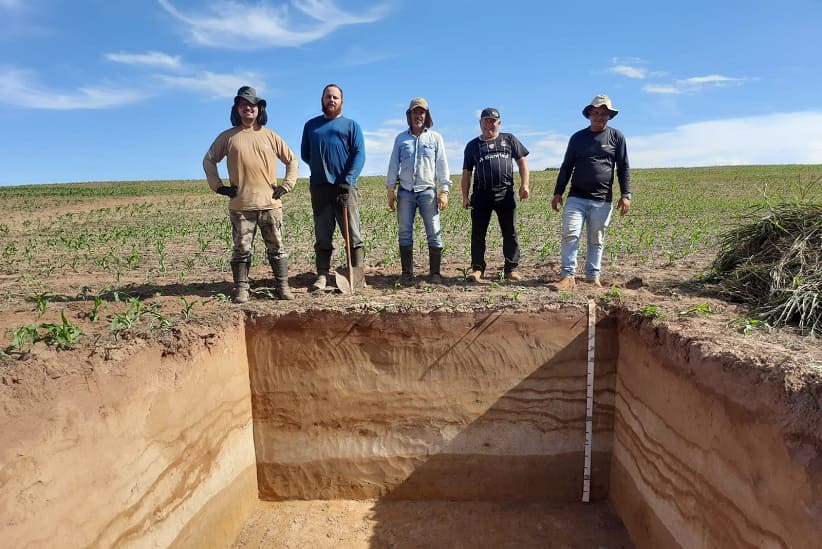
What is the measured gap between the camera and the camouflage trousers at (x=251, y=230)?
14.5ft

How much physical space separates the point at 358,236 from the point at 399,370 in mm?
1425

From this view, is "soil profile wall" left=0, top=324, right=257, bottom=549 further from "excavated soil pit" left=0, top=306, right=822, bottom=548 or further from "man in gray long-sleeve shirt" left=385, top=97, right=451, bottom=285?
"man in gray long-sleeve shirt" left=385, top=97, right=451, bottom=285

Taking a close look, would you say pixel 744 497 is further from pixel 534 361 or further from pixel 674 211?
pixel 674 211

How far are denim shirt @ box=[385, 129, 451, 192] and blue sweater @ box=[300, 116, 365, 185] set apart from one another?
373mm

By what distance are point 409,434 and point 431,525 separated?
738 millimetres

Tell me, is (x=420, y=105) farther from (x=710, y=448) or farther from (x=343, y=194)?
(x=710, y=448)

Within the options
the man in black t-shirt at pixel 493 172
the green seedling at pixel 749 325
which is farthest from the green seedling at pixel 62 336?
the green seedling at pixel 749 325

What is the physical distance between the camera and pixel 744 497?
253 centimetres

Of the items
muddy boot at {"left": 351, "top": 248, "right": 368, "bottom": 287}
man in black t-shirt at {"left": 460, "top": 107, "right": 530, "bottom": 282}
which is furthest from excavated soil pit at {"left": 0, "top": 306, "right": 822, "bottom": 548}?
man in black t-shirt at {"left": 460, "top": 107, "right": 530, "bottom": 282}

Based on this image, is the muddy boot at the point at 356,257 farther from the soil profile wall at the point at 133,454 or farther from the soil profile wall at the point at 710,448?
the soil profile wall at the point at 710,448

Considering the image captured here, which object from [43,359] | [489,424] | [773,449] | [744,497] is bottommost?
[489,424]

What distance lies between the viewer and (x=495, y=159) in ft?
16.2

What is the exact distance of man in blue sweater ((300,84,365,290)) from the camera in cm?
471

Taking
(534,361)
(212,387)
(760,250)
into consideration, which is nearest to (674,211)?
(760,250)
